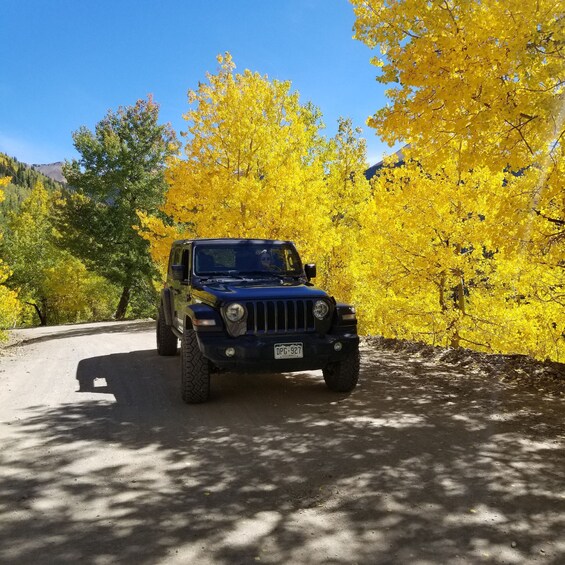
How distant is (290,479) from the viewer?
11.4 feet

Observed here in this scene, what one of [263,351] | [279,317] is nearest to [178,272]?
[279,317]

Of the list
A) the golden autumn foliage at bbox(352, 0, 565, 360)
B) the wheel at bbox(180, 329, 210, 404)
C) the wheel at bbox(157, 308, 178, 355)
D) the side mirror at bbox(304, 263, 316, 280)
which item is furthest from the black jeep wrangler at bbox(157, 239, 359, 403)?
the wheel at bbox(157, 308, 178, 355)

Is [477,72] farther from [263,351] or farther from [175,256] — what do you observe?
[175,256]

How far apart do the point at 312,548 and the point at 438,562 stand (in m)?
0.67

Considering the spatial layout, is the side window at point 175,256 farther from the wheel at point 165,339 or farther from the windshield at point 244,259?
the wheel at point 165,339

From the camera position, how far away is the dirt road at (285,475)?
2.58 meters

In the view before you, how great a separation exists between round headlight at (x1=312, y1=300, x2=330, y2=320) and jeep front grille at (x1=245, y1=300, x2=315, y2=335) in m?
0.05

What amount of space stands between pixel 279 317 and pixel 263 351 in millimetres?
456

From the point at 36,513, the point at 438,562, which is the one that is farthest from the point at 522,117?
the point at 36,513

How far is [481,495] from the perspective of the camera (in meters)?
3.15

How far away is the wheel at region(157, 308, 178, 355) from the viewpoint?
29.1 feet

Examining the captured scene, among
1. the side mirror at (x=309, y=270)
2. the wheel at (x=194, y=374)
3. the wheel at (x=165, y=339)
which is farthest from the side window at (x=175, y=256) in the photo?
the wheel at (x=194, y=374)

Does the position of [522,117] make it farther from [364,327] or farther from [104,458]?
[364,327]

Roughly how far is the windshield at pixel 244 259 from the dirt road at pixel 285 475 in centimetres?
169
